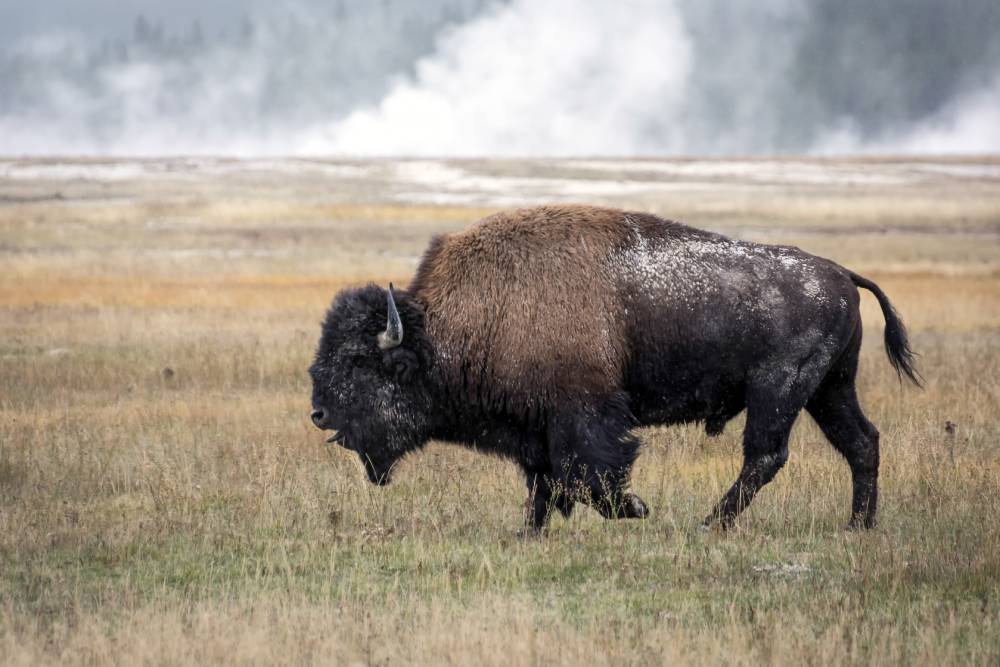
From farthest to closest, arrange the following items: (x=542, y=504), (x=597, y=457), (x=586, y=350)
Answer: (x=542, y=504), (x=586, y=350), (x=597, y=457)

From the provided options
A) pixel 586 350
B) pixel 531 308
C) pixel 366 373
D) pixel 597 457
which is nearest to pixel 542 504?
pixel 597 457

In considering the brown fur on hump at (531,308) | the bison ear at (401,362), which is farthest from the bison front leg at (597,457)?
the bison ear at (401,362)

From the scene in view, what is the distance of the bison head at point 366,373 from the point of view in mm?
7332

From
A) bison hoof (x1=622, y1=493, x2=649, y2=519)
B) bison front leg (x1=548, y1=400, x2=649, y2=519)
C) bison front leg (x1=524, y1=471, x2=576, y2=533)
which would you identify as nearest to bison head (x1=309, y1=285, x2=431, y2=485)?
bison front leg (x1=524, y1=471, x2=576, y2=533)

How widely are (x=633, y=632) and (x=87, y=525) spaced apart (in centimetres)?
355

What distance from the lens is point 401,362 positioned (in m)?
7.27

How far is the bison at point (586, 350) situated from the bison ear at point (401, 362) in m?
0.01

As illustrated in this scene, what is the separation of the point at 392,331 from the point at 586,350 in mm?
1099

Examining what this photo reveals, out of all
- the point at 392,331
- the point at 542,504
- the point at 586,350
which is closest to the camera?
the point at 586,350

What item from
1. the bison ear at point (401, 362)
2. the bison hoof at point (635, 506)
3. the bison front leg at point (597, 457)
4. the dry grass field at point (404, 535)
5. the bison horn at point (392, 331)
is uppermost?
the bison horn at point (392, 331)

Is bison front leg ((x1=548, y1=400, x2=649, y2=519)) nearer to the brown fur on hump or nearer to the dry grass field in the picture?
the brown fur on hump

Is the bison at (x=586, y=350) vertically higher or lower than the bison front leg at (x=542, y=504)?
higher

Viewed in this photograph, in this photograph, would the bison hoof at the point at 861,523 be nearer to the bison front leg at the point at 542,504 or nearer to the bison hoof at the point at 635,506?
the bison hoof at the point at 635,506

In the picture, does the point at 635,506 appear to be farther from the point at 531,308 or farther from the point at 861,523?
the point at 861,523
